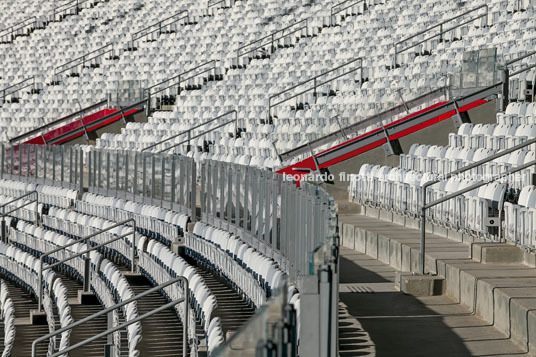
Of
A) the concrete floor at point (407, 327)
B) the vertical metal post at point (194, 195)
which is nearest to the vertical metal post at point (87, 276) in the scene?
the vertical metal post at point (194, 195)

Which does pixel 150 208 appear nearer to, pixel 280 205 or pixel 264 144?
pixel 264 144

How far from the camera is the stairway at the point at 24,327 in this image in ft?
28.1

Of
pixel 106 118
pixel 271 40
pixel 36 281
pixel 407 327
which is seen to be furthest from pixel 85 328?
pixel 271 40

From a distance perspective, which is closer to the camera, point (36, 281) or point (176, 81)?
point (36, 281)

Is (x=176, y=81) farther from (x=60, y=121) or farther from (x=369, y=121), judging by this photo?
(x=369, y=121)

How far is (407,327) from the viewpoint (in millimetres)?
5988

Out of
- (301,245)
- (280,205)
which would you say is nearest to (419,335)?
(301,245)

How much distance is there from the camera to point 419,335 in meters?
5.75

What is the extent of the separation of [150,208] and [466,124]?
3.86 metres

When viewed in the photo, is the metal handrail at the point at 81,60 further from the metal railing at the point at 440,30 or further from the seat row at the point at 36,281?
the seat row at the point at 36,281

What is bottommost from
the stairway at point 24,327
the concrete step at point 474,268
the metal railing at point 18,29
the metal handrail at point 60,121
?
the stairway at point 24,327

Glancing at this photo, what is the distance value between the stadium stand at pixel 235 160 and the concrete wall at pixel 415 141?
62 millimetres

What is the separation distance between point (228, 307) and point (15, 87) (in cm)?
2020

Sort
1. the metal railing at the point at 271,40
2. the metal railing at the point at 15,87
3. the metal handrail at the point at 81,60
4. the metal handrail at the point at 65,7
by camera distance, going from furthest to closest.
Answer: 1. the metal handrail at the point at 65,7
2. the metal handrail at the point at 81,60
3. the metal railing at the point at 15,87
4. the metal railing at the point at 271,40
